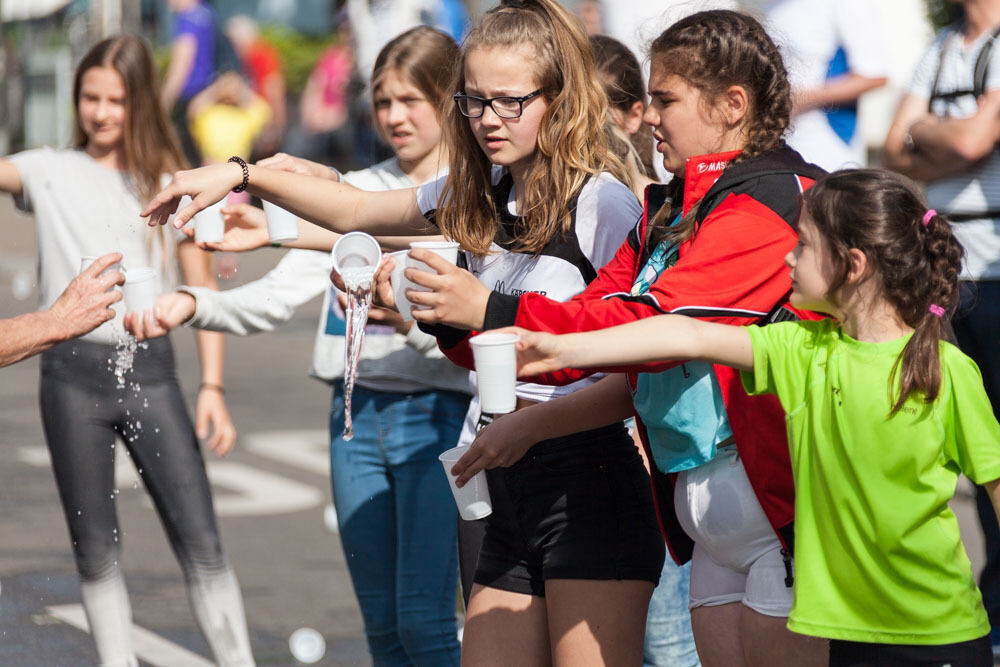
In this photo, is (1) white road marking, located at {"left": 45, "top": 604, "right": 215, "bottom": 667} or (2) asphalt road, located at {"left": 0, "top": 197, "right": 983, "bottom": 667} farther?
(2) asphalt road, located at {"left": 0, "top": 197, "right": 983, "bottom": 667}

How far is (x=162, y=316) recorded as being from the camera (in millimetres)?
4043

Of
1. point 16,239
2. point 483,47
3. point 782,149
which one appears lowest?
point 16,239

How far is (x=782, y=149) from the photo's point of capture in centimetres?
286

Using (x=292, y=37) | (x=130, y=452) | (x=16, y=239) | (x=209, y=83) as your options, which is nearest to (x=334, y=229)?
(x=130, y=452)

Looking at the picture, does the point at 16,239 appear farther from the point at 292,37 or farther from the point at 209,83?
the point at 292,37

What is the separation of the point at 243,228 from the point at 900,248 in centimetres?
179

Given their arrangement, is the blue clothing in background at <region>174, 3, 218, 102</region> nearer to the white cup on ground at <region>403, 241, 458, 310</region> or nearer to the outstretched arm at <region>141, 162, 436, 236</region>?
the outstretched arm at <region>141, 162, 436, 236</region>

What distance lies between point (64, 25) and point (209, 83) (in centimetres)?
1497

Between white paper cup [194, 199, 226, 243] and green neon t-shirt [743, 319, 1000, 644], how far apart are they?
1453 mm

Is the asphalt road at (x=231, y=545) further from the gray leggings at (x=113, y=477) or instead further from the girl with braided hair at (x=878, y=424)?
the girl with braided hair at (x=878, y=424)

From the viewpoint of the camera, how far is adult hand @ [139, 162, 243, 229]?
3.05 m

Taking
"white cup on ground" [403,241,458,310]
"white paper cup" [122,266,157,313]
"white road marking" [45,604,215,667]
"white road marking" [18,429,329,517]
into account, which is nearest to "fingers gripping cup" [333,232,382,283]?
"white cup on ground" [403,241,458,310]

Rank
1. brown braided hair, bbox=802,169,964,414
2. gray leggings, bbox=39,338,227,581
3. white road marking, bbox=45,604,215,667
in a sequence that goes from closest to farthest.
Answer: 1. brown braided hair, bbox=802,169,964,414
2. gray leggings, bbox=39,338,227,581
3. white road marking, bbox=45,604,215,667

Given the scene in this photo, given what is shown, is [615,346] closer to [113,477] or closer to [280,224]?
[280,224]
